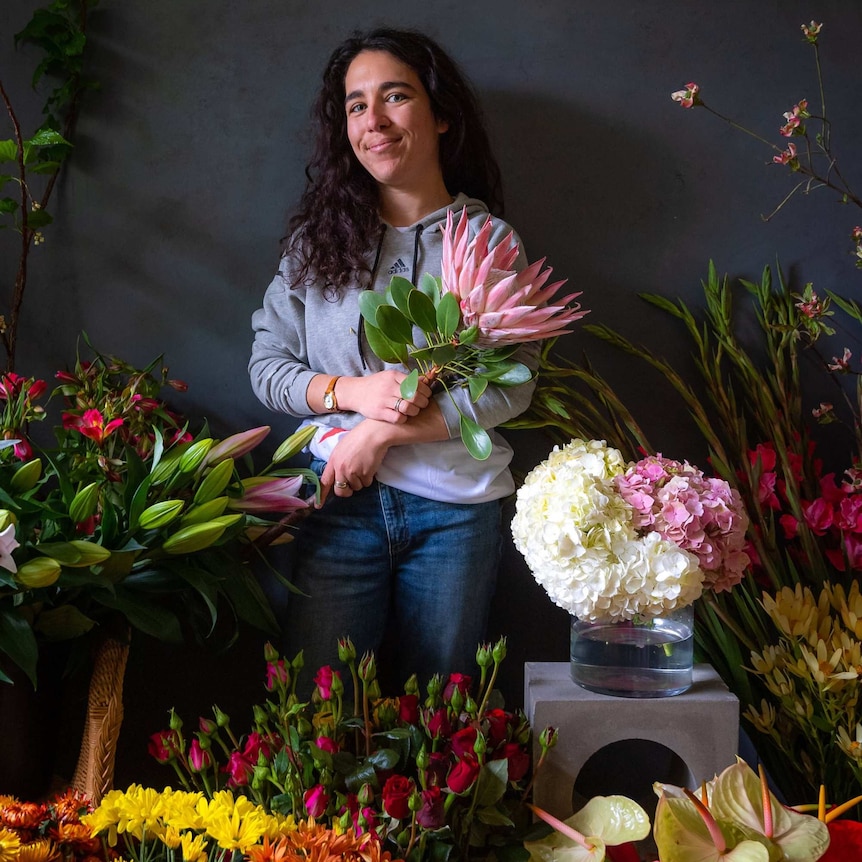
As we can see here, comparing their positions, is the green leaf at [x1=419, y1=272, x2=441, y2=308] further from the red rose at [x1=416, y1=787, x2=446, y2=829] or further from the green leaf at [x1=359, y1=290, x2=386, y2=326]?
the red rose at [x1=416, y1=787, x2=446, y2=829]

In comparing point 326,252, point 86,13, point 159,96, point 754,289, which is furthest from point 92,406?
point 754,289

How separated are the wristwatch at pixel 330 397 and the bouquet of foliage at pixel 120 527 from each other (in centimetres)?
13

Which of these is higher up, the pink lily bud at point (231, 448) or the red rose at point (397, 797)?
the pink lily bud at point (231, 448)

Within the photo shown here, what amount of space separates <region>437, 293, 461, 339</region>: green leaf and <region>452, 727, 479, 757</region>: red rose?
521 mm

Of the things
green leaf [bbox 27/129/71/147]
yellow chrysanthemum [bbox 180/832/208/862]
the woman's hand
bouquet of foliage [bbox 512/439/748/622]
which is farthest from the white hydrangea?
green leaf [bbox 27/129/71/147]

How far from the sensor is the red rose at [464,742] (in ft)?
3.61

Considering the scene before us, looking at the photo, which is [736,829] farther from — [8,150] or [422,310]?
[8,150]

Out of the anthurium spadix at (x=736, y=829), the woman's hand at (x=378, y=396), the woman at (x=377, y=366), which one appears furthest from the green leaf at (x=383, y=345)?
the anthurium spadix at (x=736, y=829)

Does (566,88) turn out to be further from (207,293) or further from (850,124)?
(207,293)

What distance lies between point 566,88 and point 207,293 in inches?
33.0

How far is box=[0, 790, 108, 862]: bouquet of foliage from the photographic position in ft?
2.62

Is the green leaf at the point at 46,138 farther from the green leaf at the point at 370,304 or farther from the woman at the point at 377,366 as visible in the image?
the green leaf at the point at 370,304

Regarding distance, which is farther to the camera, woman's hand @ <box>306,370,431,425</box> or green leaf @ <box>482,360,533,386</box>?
woman's hand @ <box>306,370,431,425</box>

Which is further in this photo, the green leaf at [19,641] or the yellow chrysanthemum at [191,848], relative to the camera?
the green leaf at [19,641]
